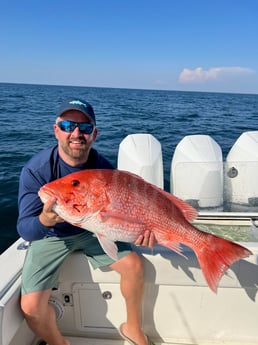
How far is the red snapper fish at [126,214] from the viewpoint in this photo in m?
1.82

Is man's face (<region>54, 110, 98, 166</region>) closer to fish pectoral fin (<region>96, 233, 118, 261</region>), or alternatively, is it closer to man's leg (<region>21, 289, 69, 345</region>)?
fish pectoral fin (<region>96, 233, 118, 261</region>)

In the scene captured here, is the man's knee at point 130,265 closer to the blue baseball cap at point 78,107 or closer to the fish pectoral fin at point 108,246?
the fish pectoral fin at point 108,246

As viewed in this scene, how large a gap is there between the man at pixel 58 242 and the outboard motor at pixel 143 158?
4.81 feet

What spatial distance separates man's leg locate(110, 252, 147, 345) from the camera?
92.0 inches

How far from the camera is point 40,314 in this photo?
2.26m

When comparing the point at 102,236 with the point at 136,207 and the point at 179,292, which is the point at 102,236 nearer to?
the point at 136,207

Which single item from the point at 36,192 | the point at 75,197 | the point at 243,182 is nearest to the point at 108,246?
Result: the point at 75,197

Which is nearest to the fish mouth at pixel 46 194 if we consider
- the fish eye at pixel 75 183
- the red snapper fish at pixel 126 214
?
the red snapper fish at pixel 126 214

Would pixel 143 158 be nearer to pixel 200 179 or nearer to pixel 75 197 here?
pixel 200 179

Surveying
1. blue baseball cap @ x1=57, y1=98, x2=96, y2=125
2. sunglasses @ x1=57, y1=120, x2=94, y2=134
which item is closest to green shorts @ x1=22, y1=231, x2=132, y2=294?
sunglasses @ x1=57, y1=120, x2=94, y2=134

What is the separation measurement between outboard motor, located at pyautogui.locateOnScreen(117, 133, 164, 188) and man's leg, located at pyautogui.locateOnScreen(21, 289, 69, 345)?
6.35 ft

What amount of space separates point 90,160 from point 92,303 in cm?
117

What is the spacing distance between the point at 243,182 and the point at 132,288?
2.22 metres

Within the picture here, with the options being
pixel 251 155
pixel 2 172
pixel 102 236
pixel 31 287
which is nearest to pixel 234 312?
pixel 102 236
